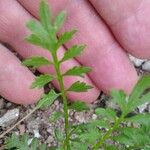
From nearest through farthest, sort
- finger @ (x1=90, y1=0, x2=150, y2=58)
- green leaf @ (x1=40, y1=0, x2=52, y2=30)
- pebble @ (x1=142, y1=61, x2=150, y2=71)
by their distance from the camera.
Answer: green leaf @ (x1=40, y1=0, x2=52, y2=30), finger @ (x1=90, y1=0, x2=150, y2=58), pebble @ (x1=142, y1=61, x2=150, y2=71)

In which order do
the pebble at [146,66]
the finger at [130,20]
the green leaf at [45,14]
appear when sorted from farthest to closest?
1. the pebble at [146,66]
2. the finger at [130,20]
3. the green leaf at [45,14]

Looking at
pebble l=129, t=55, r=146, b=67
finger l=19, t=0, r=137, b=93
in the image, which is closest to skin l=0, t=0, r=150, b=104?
finger l=19, t=0, r=137, b=93

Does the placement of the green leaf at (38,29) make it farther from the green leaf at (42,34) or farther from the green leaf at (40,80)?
the green leaf at (40,80)

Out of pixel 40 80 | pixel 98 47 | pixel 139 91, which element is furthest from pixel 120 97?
pixel 98 47

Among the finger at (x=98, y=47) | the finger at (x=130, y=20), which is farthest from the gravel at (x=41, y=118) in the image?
the finger at (x=130, y=20)

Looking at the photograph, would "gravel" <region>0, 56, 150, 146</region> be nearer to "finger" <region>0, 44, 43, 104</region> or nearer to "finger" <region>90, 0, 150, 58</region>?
"finger" <region>0, 44, 43, 104</region>

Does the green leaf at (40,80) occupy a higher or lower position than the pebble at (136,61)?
higher

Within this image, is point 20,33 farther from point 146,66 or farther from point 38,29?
point 38,29
